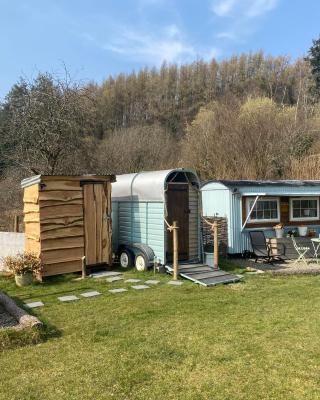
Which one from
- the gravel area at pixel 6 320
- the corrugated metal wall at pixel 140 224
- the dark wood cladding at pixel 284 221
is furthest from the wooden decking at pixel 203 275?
the gravel area at pixel 6 320

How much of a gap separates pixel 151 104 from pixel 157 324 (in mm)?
36181

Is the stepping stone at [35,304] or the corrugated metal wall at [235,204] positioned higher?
the corrugated metal wall at [235,204]

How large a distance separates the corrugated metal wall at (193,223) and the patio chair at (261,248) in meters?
2.32

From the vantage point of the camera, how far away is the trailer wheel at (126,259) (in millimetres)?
10773

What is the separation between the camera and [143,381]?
4.21 meters

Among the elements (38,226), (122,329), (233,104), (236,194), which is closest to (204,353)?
→ (122,329)

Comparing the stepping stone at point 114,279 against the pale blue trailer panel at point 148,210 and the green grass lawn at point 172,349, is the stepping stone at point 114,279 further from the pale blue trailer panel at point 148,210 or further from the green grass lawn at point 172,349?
the green grass lawn at point 172,349

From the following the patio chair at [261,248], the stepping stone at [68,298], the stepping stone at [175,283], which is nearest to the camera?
the stepping stone at [68,298]

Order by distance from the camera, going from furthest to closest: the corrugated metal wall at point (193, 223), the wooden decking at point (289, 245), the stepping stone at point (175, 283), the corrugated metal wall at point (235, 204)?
the corrugated metal wall at point (235, 204) → the wooden decking at point (289, 245) → the corrugated metal wall at point (193, 223) → the stepping stone at point (175, 283)

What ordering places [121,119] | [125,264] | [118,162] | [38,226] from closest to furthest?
[38,226] < [125,264] < [118,162] < [121,119]

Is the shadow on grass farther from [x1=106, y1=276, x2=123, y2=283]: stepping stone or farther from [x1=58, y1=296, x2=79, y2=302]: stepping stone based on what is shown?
[x1=106, y1=276, x2=123, y2=283]: stepping stone

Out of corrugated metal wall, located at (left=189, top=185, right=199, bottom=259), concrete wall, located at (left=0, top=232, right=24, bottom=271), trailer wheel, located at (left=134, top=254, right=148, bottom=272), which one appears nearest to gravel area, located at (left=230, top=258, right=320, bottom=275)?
corrugated metal wall, located at (left=189, top=185, right=199, bottom=259)

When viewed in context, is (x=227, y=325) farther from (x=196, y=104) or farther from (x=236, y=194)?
(x=196, y=104)

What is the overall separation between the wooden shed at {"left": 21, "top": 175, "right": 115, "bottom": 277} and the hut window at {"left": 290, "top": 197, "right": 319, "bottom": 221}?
6755 mm
